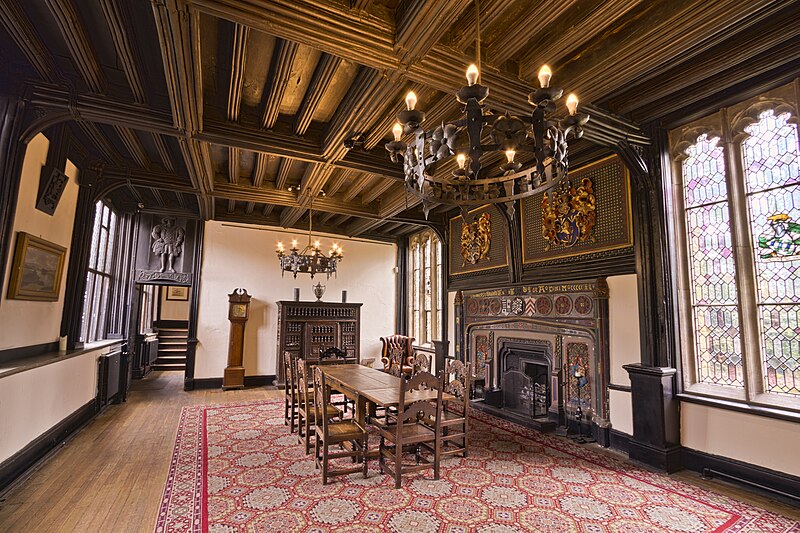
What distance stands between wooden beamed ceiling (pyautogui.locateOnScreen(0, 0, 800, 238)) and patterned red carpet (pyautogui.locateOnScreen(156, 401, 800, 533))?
3.33m

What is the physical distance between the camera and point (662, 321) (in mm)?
4113

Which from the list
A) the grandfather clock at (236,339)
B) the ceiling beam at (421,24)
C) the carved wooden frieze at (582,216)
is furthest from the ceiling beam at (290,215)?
the ceiling beam at (421,24)

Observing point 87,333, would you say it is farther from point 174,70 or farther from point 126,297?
point 174,70

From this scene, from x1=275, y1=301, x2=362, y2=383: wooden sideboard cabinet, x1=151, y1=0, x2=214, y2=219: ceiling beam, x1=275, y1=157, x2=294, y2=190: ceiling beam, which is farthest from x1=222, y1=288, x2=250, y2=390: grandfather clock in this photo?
x1=151, y1=0, x2=214, y2=219: ceiling beam

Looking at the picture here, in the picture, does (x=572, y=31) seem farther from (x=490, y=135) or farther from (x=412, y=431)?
(x=412, y=431)

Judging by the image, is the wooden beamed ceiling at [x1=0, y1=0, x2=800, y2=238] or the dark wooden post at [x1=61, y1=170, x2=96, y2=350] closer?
the wooden beamed ceiling at [x1=0, y1=0, x2=800, y2=238]

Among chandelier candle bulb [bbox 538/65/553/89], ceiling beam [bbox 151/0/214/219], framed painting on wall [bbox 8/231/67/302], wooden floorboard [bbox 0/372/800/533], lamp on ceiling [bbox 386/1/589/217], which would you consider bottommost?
wooden floorboard [bbox 0/372/800/533]

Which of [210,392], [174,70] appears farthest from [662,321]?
[210,392]

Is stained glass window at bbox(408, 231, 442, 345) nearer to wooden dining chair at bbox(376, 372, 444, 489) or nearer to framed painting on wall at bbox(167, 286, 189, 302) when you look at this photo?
wooden dining chair at bbox(376, 372, 444, 489)

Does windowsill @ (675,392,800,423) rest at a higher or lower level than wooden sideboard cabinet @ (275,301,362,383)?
lower

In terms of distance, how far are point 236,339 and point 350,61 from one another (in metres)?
6.44

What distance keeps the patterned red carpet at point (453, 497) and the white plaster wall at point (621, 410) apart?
45 centimetres

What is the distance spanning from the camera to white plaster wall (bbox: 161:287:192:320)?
12036 mm

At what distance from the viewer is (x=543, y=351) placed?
558 cm
